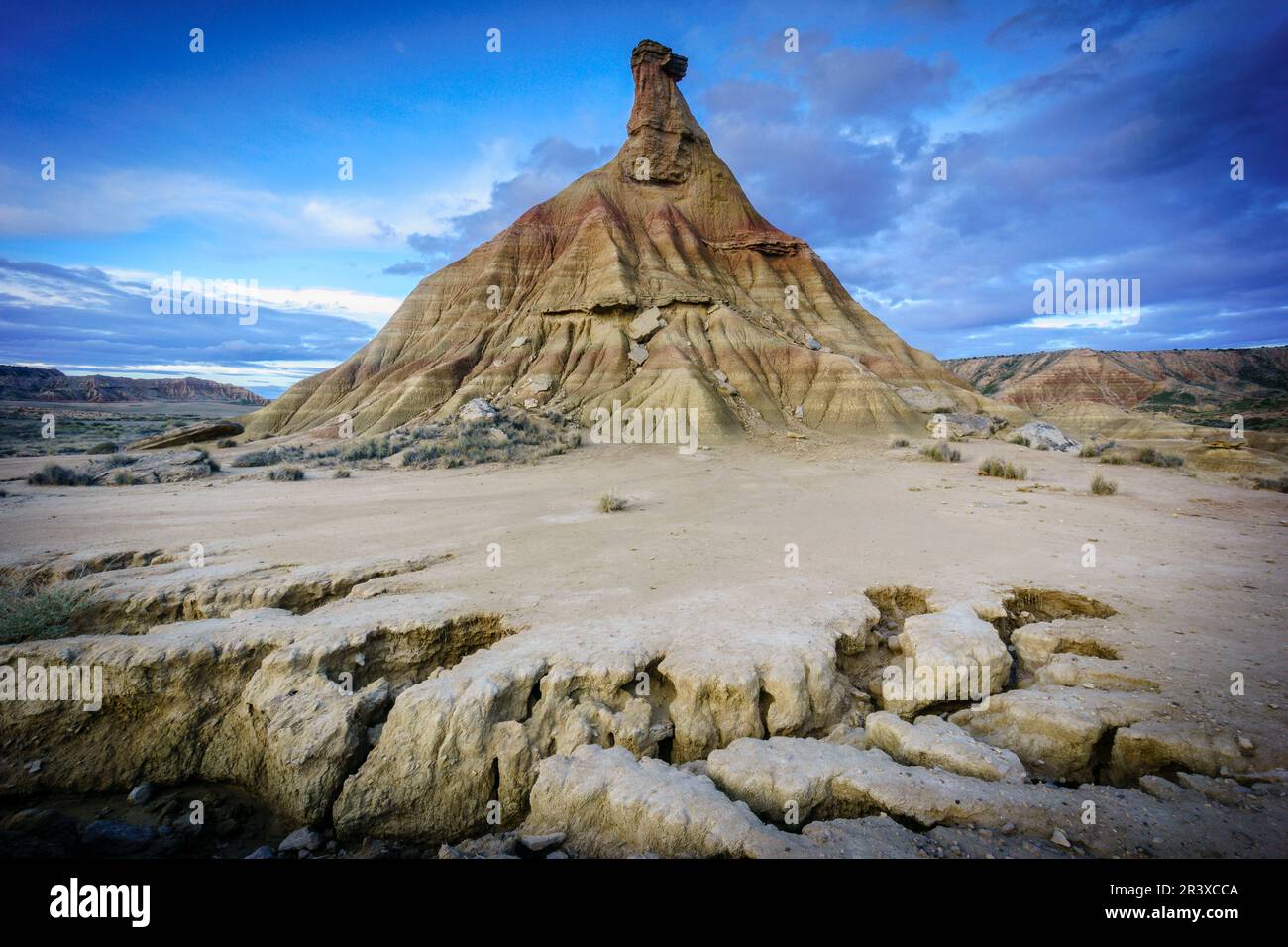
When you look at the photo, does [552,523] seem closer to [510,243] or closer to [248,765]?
[248,765]

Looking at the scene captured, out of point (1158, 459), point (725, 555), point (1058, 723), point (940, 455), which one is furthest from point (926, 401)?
point (1058, 723)

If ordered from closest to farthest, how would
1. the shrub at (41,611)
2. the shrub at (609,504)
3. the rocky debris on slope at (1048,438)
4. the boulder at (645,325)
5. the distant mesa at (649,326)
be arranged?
the shrub at (41,611)
the shrub at (609,504)
the rocky debris on slope at (1048,438)
the distant mesa at (649,326)
the boulder at (645,325)

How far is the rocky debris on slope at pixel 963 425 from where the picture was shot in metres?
25.5

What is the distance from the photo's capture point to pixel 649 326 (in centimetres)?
2830

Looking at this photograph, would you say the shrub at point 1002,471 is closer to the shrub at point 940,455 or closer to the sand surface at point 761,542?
the sand surface at point 761,542

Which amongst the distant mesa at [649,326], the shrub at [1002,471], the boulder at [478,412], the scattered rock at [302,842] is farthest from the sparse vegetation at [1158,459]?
the boulder at [478,412]

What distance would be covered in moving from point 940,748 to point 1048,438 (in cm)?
2555

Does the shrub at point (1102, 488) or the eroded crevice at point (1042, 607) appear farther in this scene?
the shrub at point (1102, 488)

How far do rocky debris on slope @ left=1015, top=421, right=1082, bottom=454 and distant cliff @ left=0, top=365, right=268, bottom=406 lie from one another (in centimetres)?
10915

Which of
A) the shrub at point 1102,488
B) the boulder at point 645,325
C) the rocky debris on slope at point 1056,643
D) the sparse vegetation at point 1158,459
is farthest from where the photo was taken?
the boulder at point 645,325

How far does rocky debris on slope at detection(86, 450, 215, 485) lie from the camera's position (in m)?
14.2

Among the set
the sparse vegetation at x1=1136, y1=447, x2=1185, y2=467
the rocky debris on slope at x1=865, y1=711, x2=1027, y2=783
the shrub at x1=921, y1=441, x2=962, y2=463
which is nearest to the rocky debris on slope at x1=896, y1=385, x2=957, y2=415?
the shrub at x1=921, y1=441, x2=962, y2=463

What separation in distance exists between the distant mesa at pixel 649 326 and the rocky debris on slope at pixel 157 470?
1013 centimetres
